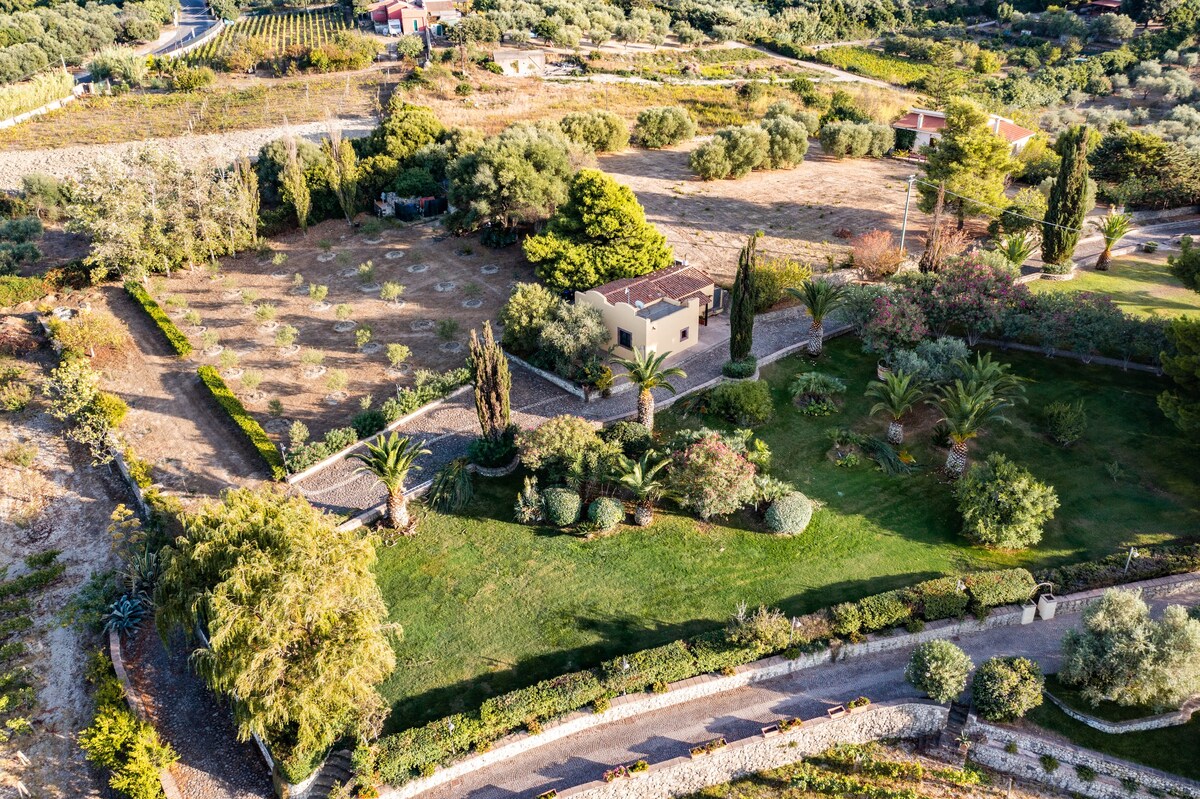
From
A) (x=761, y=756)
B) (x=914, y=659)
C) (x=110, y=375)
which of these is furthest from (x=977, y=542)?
(x=110, y=375)

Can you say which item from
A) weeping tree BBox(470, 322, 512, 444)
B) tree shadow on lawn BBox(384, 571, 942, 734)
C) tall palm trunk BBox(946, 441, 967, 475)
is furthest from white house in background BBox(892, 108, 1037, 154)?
tree shadow on lawn BBox(384, 571, 942, 734)

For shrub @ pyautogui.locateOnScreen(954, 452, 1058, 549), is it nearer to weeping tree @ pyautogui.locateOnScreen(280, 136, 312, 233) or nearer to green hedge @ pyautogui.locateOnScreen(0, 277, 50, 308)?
weeping tree @ pyautogui.locateOnScreen(280, 136, 312, 233)

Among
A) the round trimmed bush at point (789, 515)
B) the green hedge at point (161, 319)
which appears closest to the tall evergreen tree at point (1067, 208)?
the round trimmed bush at point (789, 515)

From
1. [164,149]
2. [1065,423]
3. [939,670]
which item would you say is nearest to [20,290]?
[164,149]

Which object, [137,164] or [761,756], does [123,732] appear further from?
[137,164]

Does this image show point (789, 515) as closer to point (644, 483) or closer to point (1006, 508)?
point (644, 483)
